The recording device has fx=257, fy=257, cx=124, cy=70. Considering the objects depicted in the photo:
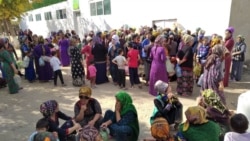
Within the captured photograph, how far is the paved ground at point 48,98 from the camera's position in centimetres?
550

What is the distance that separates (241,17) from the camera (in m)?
9.63

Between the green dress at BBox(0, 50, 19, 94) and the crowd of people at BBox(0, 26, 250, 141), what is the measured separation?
0.03m

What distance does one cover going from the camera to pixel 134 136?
14.6 feet

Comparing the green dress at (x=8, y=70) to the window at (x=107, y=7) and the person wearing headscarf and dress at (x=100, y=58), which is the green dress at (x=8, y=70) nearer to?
the person wearing headscarf and dress at (x=100, y=58)

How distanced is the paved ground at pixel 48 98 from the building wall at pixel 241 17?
1.71 metres

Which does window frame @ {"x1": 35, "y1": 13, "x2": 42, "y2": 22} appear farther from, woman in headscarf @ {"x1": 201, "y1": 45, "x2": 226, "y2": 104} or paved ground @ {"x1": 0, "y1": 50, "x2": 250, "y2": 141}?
woman in headscarf @ {"x1": 201, "y1": 45, "x2": 226, "y2": 104}

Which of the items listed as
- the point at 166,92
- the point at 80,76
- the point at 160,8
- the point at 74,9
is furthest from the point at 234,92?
the point at 74,9

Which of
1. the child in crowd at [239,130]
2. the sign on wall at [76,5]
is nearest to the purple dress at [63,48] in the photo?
the sign on wall at [76,5]

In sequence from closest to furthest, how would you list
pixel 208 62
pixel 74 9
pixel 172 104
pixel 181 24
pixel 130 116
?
pixel 130 116
pixel 172 104
pixel 208 62
pixel 181 24
pixel 74 9

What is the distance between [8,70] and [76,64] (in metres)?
2.02

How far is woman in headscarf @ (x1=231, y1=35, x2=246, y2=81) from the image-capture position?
7.96 m

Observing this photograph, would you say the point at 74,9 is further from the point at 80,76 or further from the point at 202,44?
the point at 202,44

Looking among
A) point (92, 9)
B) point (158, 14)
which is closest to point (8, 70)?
point (158, 14)

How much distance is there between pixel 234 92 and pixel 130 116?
416 centimetres
